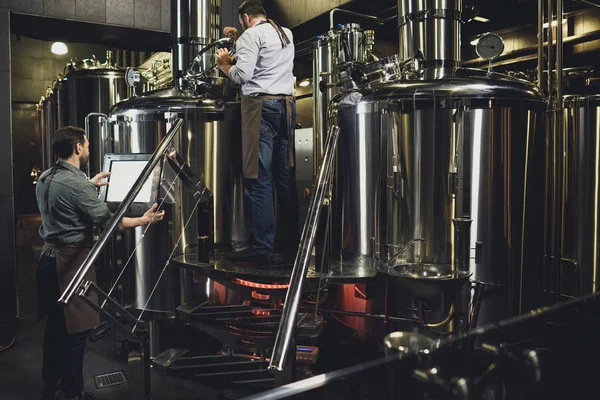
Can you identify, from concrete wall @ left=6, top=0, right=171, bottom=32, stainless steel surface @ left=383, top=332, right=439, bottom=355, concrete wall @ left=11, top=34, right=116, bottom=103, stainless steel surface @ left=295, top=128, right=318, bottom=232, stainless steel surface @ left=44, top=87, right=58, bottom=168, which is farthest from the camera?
concrete wall @ left=11, top=34, right=116, bottom=103

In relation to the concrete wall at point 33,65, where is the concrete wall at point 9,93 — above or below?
below

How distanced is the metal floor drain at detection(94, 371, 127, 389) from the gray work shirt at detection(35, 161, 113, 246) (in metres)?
1.29

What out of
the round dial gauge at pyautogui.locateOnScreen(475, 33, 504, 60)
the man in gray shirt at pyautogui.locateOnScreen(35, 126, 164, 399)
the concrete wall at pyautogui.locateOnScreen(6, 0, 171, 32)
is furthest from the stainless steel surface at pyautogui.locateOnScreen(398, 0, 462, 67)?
the concrete wall at pyautogui.locateOnScreen(6, 0, 171, 32)

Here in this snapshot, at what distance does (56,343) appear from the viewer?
179 inches

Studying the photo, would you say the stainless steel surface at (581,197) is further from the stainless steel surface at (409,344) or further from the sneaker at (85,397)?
the sneaker at (85,397)

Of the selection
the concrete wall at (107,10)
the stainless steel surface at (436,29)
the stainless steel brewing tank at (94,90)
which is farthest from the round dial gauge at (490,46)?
the stainless steel brewing tank at (94,90)

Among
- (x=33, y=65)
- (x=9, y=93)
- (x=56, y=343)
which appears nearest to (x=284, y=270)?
(x=56, y=343)

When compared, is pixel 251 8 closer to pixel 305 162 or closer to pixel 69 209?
pixel 69 209

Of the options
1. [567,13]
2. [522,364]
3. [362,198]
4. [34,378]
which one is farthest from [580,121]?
[34,378]

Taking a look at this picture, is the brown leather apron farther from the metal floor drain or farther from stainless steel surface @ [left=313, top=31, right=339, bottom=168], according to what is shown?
stainless steel surface @ [left=313, top=31, right=339, bottom=168]

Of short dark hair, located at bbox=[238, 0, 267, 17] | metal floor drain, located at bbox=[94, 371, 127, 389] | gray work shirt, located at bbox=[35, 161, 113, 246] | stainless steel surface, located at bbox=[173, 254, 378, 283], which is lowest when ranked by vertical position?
metal floor drain, located at bbox=[94, 371, 127, 389]

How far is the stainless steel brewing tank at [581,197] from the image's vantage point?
5352 mm

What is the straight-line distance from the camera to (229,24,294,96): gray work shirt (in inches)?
181

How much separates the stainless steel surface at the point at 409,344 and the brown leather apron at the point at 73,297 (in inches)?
126
